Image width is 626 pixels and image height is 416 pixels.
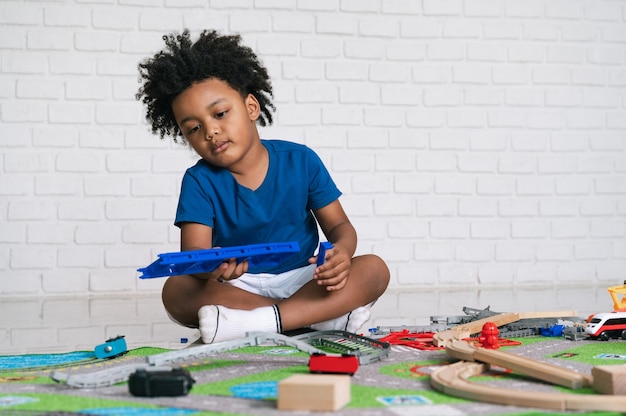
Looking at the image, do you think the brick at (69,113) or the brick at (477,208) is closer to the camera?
the brick at (69,113)

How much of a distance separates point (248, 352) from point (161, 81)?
0.67m

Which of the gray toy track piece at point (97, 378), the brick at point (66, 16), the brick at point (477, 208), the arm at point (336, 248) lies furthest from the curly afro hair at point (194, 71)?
the brick at point (477, 208)

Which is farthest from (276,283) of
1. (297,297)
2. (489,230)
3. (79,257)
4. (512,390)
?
(489,230)

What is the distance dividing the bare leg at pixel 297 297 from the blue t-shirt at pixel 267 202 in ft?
0.40

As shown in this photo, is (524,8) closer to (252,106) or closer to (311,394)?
(252,106)

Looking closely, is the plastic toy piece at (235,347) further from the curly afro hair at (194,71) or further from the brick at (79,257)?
the brick at (79,257)

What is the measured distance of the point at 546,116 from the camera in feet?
10.1

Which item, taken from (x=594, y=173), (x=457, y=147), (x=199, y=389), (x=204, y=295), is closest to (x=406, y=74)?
(x=457, y=147)

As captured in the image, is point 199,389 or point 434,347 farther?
point 434,347

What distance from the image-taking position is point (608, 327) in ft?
5.16

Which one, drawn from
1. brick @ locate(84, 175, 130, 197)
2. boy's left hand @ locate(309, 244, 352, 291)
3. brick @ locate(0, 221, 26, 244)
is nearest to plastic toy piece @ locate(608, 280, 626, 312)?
boy's left hand @ locate(309, 244, 352, 291)

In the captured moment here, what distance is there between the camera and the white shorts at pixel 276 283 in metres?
1.83

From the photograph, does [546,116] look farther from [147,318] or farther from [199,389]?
[199,389]

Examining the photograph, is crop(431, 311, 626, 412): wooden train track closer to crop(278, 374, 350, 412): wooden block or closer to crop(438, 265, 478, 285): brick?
crop(278, 374, 350, 412): wooden block
